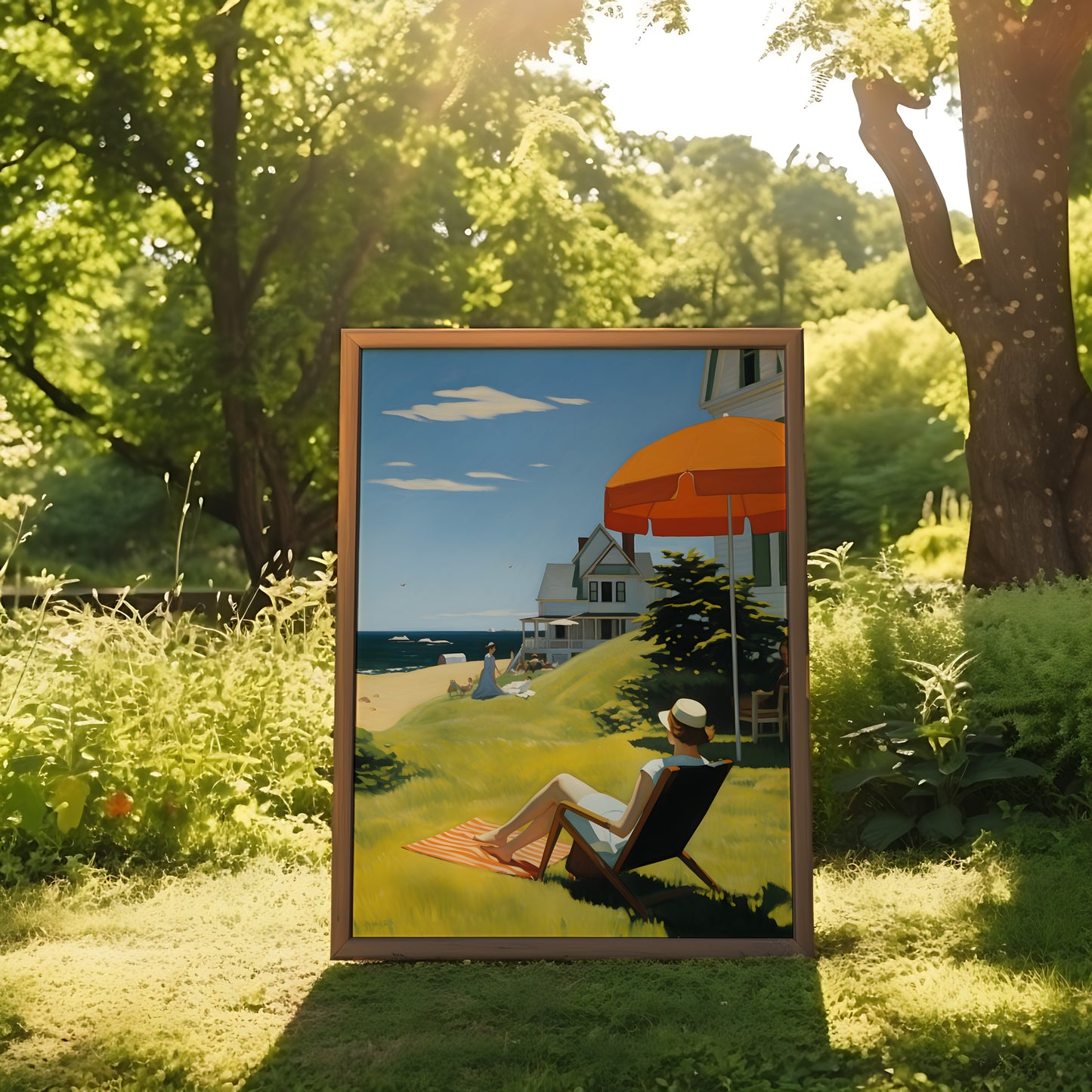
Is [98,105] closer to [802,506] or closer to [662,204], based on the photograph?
[802,506]

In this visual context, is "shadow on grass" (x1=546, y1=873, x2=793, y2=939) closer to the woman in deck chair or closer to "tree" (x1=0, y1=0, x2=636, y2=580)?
the woman in deck chair

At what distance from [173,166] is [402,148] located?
3.67 m

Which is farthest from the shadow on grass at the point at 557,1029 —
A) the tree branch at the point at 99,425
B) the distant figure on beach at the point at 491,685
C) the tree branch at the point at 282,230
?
the tree branch at the point at 282,230

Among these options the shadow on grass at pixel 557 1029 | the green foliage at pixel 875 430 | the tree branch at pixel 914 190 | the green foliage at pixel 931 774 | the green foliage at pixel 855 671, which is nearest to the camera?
the shadow on grass at pixel 557 1029

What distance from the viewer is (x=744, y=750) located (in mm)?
4164

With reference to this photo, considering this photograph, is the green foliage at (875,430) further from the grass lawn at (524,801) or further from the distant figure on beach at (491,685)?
the distant figure on beach at (491,685)

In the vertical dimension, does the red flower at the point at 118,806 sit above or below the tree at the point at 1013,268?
below

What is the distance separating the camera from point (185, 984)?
402 centimetres

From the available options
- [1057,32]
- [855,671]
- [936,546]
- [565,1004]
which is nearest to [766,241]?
[936,546]

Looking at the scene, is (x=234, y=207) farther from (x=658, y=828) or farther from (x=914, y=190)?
(x=658, y=828)

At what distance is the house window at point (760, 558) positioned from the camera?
4.21m

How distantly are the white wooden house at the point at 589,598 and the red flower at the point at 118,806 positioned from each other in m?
2.36

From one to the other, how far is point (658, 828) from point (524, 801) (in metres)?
0.51

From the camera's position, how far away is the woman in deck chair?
4090 mm
